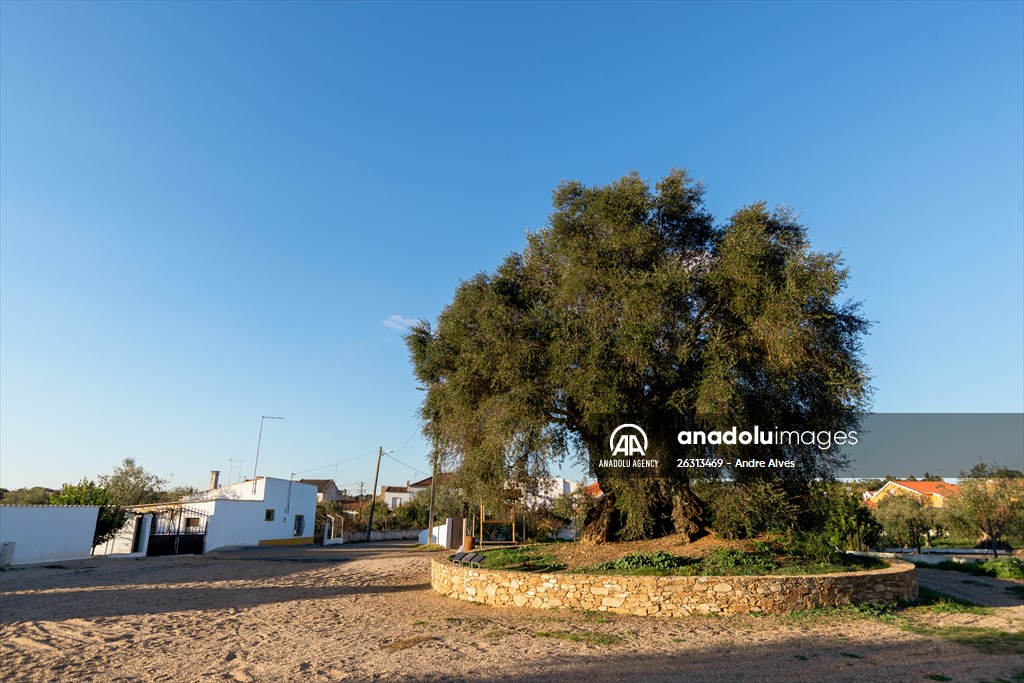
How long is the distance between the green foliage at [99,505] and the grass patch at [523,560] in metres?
22.8

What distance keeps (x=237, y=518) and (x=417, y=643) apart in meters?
30.0

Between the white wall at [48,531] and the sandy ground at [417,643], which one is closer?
the sandy ground at [417,643]

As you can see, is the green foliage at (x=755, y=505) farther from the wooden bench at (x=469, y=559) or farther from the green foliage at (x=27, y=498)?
the green foliage at (x=27, y=498)

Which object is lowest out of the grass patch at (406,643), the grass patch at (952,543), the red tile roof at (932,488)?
the grass patch at (952,543)

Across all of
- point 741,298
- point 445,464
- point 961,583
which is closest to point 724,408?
point 741,298

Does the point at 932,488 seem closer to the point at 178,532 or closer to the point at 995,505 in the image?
the point at 995,505

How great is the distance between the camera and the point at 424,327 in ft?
73.8

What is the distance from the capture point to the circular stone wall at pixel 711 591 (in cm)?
1204

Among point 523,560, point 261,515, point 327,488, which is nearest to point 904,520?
point 523,560

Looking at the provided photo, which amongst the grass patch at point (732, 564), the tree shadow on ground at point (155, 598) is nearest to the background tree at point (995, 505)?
the grass patch at point (732, 564)

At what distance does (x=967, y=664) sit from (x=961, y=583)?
475 inches

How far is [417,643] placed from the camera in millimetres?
10078

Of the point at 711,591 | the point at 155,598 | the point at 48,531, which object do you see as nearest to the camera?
the point at 711,591

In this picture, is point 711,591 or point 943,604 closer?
point 711,591
